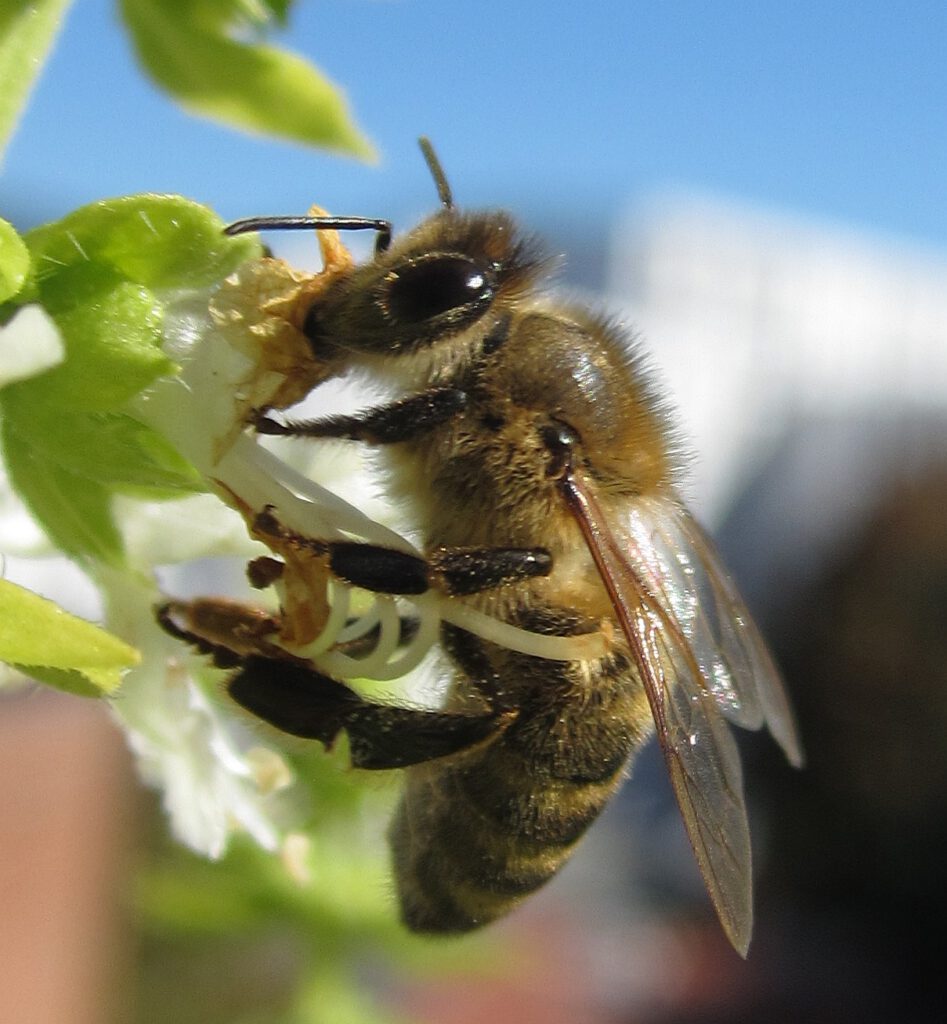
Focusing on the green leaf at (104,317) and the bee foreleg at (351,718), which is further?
the bee foreleg at (351,718)

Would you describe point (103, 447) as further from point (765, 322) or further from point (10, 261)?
point (765, 322)

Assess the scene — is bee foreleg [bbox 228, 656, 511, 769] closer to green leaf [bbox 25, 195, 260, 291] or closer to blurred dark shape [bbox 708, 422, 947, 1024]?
green leaf [bbox 25, 195, 260, 291]

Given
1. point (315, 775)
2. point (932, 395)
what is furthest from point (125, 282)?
point (932, 395)

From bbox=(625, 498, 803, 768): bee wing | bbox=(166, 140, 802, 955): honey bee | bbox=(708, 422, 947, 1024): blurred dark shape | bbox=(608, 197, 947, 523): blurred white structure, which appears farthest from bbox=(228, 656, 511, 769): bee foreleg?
bbox=(608, 197, 947, 523): blurred white structure

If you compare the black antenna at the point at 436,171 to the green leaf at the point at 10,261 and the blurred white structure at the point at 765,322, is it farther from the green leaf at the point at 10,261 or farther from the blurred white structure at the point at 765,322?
the blurred white structure at the point at 765,322

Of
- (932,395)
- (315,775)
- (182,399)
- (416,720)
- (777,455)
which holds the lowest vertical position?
(932,395)

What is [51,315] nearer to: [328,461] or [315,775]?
[328,461]

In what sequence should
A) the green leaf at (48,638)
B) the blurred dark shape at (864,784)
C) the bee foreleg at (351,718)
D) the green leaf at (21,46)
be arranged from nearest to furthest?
the green leaf at (48,638), the green leaf at (21,46), the bee foreleg at (351,718), the blurred dark shape at (864,784)

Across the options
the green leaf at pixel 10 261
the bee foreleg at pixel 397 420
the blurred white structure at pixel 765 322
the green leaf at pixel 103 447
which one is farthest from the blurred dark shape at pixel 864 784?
→ the blurred white structure at pixel 765 322
